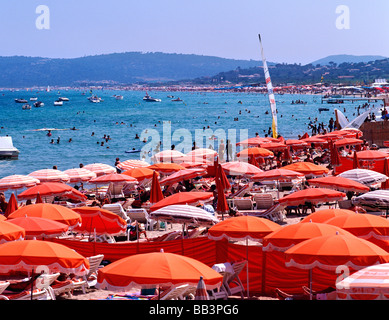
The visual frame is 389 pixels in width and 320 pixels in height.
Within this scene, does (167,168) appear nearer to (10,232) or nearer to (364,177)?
(364,177)

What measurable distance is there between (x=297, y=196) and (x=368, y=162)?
1082 cm

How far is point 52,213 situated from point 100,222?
1.45 meters

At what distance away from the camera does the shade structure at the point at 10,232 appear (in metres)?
9.83

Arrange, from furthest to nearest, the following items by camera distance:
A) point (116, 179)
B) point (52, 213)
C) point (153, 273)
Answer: point (116, 179)
point (52, 213)
point (153, 273)

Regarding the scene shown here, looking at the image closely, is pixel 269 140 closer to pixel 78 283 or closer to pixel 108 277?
pixel 78 283

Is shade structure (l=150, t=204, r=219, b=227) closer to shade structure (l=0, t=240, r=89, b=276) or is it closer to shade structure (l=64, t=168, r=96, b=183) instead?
shade structure (l=0, t=240, r=89, b=276)

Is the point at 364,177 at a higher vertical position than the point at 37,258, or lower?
lower

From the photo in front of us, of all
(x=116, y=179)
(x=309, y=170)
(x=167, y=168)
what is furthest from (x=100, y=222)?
(x=167, y=168)

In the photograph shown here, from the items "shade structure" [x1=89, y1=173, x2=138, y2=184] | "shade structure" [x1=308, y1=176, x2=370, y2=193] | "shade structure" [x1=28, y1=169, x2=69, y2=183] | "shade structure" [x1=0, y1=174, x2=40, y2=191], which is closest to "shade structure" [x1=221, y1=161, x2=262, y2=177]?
"shade structure" [x1=89, y1=173, x2=138, y2=184]

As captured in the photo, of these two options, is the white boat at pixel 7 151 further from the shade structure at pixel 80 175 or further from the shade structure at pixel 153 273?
the shade structure at pixel 153 273

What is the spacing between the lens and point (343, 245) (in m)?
8.16

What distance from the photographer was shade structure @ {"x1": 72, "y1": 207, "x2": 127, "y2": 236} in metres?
13.2

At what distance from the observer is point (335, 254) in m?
8.02

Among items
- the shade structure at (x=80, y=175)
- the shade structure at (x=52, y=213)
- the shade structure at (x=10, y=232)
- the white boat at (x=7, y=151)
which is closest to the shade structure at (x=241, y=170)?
the shade structure at (x=80, y=175)
